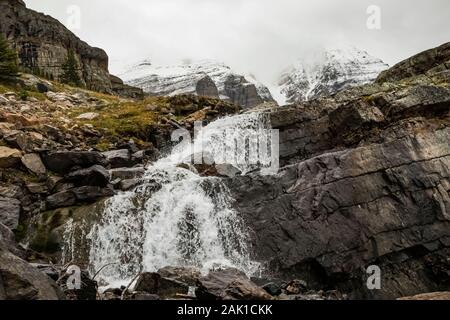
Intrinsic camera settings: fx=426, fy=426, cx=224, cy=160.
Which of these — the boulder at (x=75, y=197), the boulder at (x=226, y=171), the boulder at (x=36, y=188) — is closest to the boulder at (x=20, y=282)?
the boulder at (x=75, y=197)

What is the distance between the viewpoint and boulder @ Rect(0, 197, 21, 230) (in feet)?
74.2

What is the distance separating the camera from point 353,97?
31.1 m

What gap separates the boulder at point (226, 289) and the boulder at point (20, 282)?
16.5 ft

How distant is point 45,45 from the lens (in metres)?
90.8

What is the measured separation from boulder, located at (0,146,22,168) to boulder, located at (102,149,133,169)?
5.82m

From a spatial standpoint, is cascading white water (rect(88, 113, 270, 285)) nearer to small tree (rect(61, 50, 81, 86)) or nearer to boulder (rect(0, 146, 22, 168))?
boulder (rect(0, 146, 22, 168))

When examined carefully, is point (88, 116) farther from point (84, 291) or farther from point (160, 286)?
point (84, 291)

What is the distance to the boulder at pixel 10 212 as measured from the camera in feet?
74.2

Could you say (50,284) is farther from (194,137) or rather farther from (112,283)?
(194,137)

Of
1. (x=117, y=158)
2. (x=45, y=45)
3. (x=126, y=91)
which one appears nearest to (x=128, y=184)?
(x=117, y=158)

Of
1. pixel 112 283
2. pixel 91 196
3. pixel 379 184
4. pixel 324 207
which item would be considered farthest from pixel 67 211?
pixel 379 184

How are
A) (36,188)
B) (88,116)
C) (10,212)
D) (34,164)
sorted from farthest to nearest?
(88,116), (34,164), (36,188), (10,212)

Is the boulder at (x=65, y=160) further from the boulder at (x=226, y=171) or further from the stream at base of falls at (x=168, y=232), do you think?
the boulder at (x=226, y=171)

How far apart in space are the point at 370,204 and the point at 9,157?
21.8 meters
